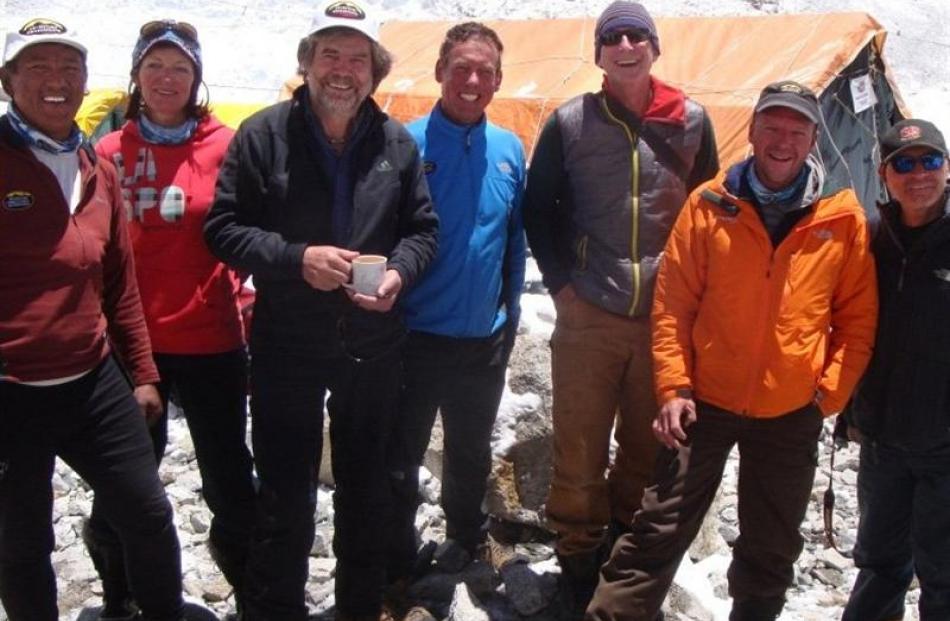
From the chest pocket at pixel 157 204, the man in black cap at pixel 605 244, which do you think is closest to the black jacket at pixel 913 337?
the man in black cap at pixel 605 244

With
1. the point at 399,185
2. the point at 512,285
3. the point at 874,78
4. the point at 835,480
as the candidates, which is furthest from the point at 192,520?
the point at 874,78

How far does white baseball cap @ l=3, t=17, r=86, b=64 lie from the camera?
3.36m

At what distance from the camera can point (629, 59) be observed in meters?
4.14

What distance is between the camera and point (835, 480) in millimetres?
6469

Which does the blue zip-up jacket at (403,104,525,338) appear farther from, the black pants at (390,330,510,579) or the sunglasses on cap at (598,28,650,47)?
the sunglasses on cap at (598,28,650,47)

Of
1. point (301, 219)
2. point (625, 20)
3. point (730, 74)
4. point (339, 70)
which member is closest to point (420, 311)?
point (301, 219)

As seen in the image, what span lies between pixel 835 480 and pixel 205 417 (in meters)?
4.29

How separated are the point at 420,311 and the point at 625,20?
4.95 ft

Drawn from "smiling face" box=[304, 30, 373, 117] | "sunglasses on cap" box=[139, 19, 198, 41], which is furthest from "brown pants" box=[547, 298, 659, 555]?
"sunglasses on cap" box=[139, 19, 198, 41]

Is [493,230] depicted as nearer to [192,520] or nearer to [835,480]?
[192,520]

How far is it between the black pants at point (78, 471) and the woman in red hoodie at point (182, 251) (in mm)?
374

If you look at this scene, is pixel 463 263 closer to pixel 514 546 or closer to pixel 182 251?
pixel 182 251

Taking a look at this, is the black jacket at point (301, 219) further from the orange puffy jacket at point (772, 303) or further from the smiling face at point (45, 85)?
the orange puffy jacket at point (772, 303)

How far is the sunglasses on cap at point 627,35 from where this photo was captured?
4113 mm
